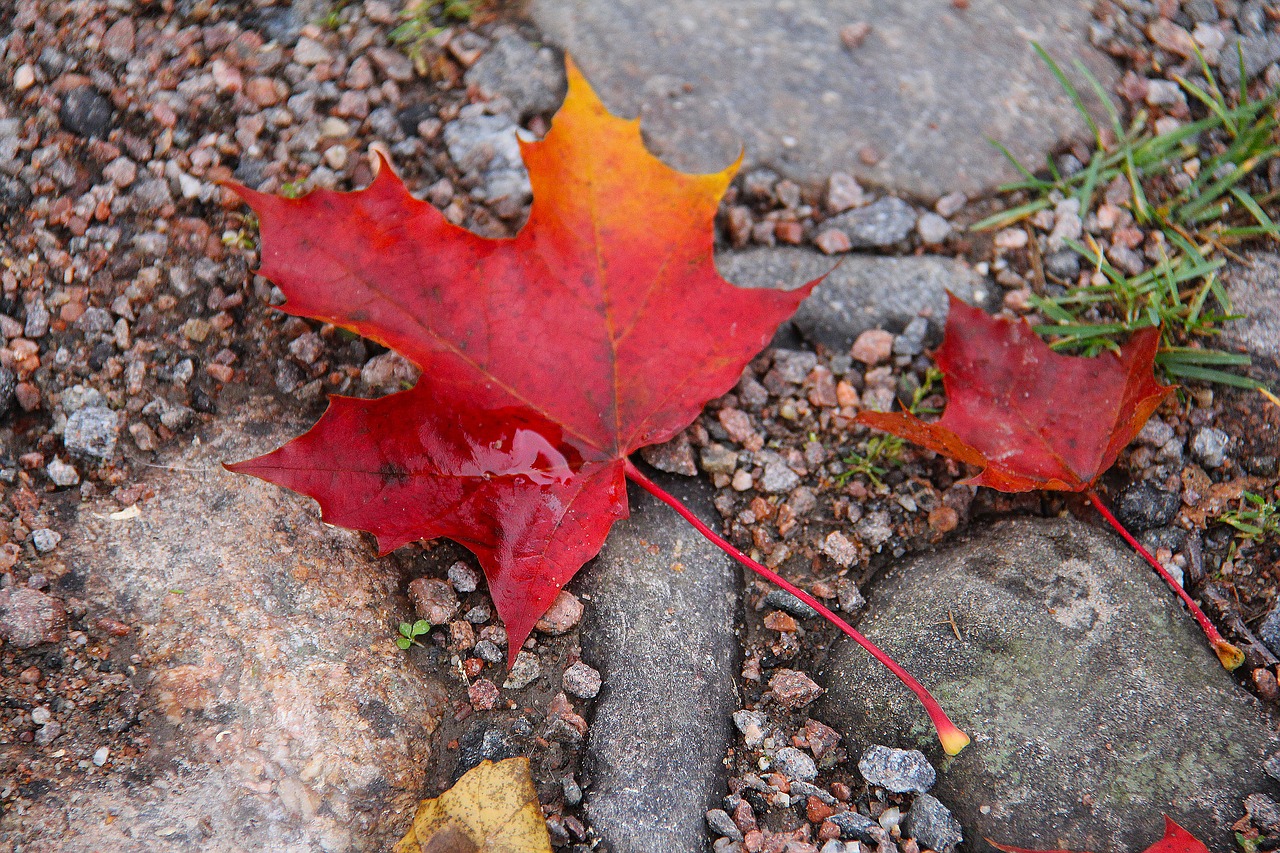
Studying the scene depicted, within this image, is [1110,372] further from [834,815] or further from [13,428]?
[13,428]

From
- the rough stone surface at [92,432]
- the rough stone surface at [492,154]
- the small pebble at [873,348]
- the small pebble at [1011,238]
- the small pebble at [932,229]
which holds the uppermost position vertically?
the rough stone surface at [492,154]

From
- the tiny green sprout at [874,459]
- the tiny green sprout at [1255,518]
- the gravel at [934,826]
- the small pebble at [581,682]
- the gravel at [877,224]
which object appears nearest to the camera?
the gravel at [934,826]

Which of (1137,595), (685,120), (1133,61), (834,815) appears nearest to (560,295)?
(685,120)

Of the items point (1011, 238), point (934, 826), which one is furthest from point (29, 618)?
point (1011, 238)

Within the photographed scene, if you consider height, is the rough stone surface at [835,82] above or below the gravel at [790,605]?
above

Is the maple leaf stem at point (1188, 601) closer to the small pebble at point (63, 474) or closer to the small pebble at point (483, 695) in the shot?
the small pebble at point (483, 695)

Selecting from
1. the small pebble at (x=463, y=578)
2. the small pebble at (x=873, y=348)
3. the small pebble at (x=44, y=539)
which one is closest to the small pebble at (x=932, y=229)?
the small pebble at (x=873, y=348)

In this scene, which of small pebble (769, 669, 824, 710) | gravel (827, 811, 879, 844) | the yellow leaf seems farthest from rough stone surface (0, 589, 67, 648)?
gravel (827, 811, 879, 844)

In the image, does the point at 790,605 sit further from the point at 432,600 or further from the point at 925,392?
the point at 432,600
